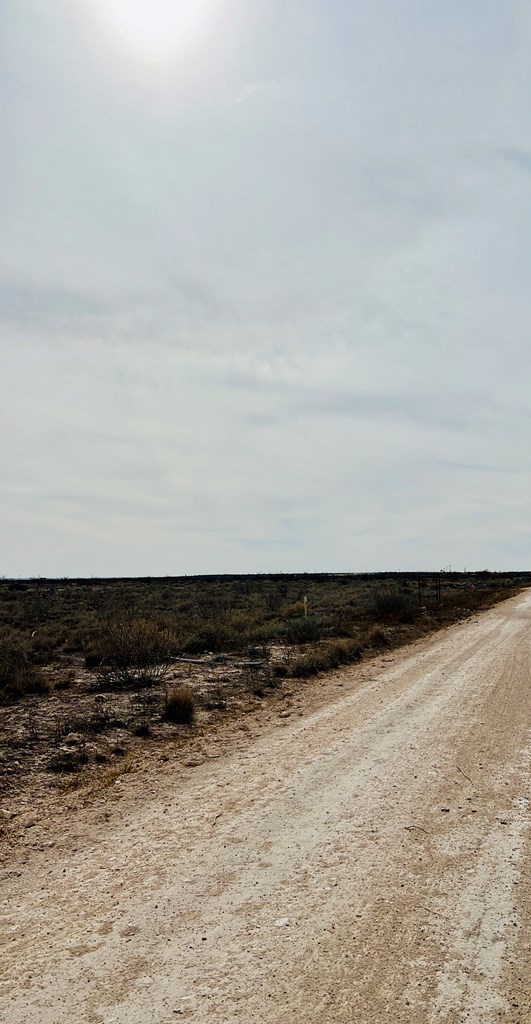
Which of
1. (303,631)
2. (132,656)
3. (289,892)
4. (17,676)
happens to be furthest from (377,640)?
(289,892)

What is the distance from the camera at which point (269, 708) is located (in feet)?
35.8

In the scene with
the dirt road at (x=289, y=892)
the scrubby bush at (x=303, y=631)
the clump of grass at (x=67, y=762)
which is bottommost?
the clump of grass at (x=67, y=762)

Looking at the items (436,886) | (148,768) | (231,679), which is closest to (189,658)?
(231,679)

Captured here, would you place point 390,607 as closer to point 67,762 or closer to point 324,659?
point 324,659

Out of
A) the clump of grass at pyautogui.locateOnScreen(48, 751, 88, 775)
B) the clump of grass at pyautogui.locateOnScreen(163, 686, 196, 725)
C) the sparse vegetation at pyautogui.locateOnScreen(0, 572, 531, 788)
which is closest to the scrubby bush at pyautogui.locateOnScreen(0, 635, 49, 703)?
the sparse vegetation at pyautogui.locateOnScreen(0, 572, 531, 788)

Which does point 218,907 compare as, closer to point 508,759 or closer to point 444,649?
point 508,759

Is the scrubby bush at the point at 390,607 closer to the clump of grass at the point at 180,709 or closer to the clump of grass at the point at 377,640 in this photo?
the clump of grass at the point at 377,640

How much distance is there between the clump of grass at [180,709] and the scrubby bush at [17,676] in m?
3.29

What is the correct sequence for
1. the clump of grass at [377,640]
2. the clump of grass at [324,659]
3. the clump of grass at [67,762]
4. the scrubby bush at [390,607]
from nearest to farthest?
the clump of grass at [67,762] < the clump of grass at [324,659] < the clump of grass at [377,640] < the scrubby bush at [390,607]

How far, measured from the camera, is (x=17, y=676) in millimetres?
12672

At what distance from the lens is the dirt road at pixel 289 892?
11.1 ft

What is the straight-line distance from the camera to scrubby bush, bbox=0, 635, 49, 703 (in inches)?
468

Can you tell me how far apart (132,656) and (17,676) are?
8.42 feet

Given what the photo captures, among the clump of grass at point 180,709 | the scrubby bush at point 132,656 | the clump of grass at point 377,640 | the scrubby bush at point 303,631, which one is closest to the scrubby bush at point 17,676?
the scrubby bush at point 132,656
